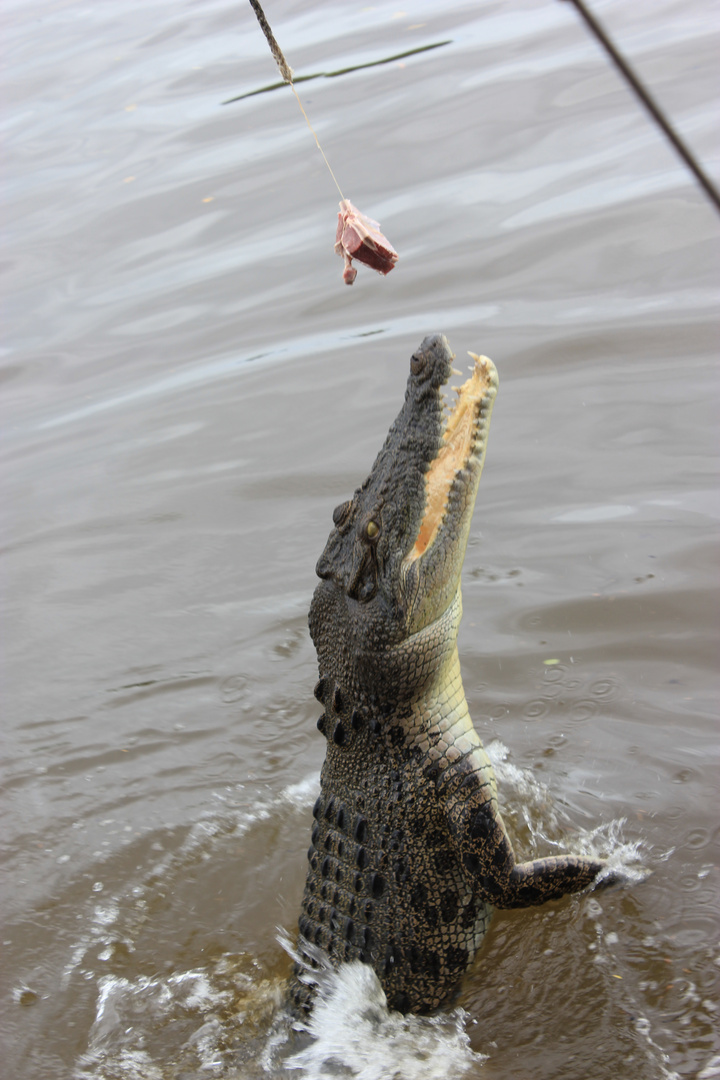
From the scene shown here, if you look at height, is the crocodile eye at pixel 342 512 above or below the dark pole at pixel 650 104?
below

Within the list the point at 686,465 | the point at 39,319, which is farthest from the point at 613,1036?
the point at 39,319

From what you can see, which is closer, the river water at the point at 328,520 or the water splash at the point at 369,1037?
the water splash at the point at 369,1037

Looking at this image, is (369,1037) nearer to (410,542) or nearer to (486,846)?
(486,846)

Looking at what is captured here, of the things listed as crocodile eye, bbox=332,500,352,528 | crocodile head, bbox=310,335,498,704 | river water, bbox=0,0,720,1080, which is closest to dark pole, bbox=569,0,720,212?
crocodile head, bbox=310,335,498,704

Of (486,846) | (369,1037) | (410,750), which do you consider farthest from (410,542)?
(369,1037)

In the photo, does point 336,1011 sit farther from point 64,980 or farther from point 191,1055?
point 64,980

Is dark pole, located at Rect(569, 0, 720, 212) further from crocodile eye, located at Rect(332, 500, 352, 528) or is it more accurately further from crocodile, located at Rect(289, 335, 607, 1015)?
crocodile eye, located at Rect(332, 500, 352, 528)

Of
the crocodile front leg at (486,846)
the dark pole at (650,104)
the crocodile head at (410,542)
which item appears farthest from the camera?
the crocodile head at (410,542)

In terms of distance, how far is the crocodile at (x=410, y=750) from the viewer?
9.52 ft

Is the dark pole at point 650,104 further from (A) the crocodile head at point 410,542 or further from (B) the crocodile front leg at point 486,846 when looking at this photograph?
(B) the crocodile front leg at point 486,846

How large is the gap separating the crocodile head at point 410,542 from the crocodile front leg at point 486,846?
302 mm

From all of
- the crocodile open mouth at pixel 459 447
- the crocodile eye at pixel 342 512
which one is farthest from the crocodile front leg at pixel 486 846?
the crocodile eye at pixel 342 512

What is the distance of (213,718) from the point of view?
466cm

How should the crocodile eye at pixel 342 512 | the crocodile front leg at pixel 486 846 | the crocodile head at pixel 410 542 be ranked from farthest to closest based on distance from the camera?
the crocodile eye at pixel 342 512
the crocodile head at pixel 410 542
the crocodile front leg at pixel 486 846
